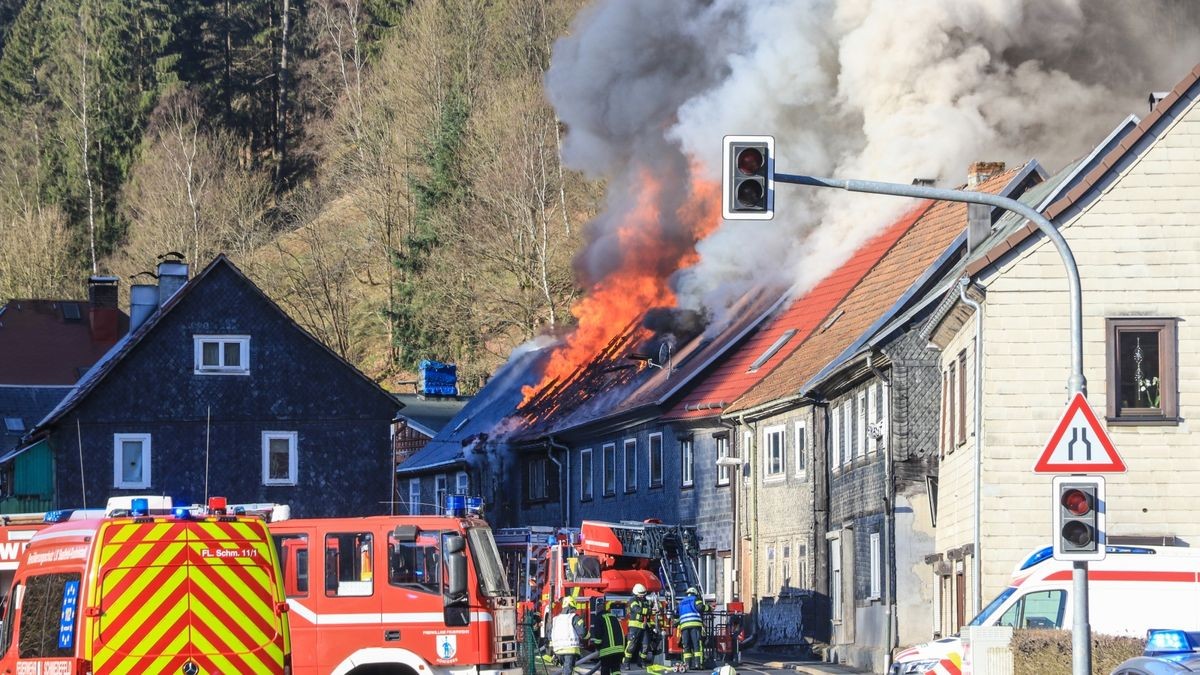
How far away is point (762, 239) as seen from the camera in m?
45.6

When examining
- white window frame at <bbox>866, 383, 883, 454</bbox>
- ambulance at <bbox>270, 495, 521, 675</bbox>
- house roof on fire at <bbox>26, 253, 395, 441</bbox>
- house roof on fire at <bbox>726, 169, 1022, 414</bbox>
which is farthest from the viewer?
house roof on fire at <bbox>26, 253, 395, 441</bbox>

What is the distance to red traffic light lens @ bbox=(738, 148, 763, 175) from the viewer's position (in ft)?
55.5

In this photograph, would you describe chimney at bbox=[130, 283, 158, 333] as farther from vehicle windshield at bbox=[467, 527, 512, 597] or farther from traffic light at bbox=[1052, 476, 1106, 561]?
traffic light at bbox=[1052, 476, 1106, 561]

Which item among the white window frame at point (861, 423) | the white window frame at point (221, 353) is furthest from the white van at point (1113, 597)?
the white window frame at point (221, 353)

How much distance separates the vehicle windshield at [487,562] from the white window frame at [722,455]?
2088 cm

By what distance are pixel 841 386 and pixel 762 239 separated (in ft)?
38.4

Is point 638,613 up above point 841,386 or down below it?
below

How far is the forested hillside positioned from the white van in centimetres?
3954

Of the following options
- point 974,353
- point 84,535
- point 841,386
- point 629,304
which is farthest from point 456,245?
point 84,535

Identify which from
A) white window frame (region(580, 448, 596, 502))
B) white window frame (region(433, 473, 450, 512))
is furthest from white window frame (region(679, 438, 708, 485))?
white window frame (region(433, 473, 450, 512))

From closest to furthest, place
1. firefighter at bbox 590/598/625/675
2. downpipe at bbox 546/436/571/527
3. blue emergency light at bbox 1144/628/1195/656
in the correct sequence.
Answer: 1. blue emergency light at bbox 1144/628/1195/656
2. firefighter at bbox 590/598/625/675
3. downpipe at bbox 546/436/571/527

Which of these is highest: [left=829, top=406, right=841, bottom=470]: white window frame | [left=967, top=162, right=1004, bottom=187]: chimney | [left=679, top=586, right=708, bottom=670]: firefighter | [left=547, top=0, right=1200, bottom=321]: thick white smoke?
[left=547, top=0, right=1200, bottom=321]: thick white smoke

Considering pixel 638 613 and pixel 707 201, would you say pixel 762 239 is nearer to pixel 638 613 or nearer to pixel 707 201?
pixel 707 201

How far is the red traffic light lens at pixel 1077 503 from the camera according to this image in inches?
608
